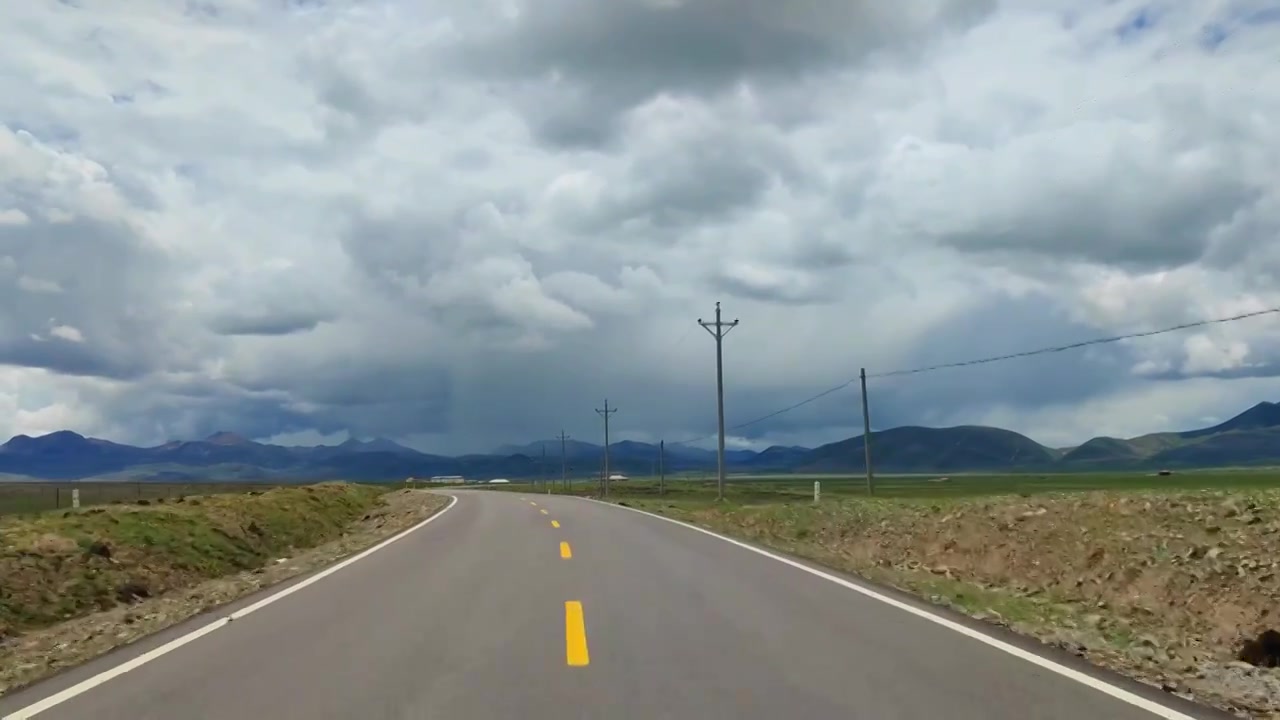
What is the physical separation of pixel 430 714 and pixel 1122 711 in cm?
477

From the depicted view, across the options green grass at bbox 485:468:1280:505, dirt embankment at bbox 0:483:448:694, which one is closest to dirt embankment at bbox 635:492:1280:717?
dirt embankment at bbox 0:483:448:694

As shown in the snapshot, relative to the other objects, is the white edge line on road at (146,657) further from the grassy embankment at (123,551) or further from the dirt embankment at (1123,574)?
the dirt embankment at (1123,574)

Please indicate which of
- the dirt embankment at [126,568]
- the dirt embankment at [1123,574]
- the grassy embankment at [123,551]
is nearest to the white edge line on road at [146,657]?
the dirt embankment at [126,568]

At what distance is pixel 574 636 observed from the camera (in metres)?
10.0

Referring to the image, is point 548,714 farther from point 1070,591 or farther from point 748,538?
point 748,538

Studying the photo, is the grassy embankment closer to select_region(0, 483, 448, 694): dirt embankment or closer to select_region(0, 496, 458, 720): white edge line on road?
select_region(0, 483, 448, 694): dirt embankment

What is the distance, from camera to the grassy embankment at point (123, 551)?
13.8 meters

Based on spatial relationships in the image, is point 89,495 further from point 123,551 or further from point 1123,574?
point 1123,574

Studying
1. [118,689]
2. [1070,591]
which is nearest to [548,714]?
[118,689]

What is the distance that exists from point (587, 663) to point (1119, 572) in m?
11.7

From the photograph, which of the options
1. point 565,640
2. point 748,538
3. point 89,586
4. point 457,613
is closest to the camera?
point 565,640

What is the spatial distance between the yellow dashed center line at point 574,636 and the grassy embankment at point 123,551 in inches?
265

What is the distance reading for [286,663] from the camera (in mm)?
8875

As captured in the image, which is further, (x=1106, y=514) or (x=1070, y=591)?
(x=1106, y=514)
